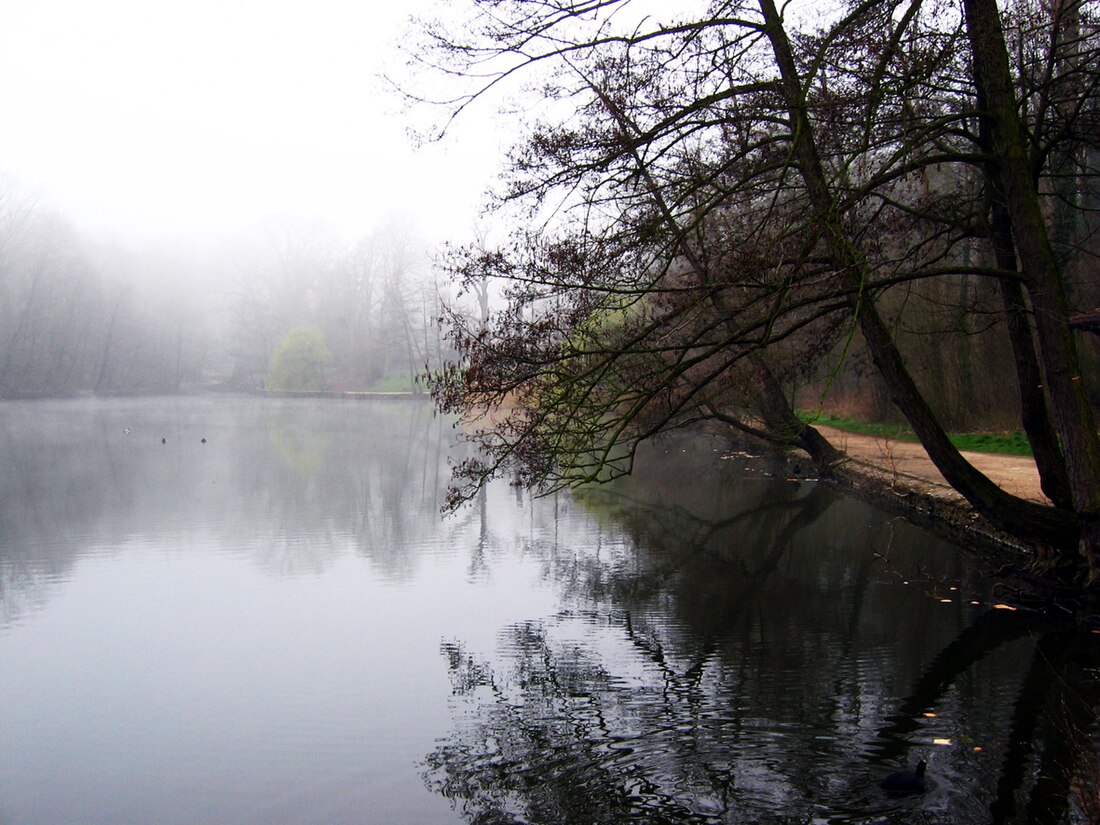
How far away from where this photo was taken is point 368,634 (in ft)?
26.4

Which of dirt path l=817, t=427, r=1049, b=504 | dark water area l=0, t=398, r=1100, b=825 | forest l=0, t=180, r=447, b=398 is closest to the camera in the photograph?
dark water area l=0, t=398, r=1100, b=825

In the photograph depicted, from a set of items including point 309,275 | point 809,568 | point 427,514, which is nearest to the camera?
point 809,568

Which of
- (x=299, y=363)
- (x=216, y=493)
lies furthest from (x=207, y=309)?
(x=216, y=493)

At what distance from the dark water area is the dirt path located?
80cm

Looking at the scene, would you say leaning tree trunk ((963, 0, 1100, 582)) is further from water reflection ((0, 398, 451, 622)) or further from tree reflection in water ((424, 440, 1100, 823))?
water reflection ((0, 398, 451, 622))

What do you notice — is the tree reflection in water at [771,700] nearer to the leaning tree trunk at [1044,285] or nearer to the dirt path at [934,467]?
the leaning tree trunk at [1044,285]

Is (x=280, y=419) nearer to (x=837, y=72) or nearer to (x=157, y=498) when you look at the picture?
(x=157, y=498)

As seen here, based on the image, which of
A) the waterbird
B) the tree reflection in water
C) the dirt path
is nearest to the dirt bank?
the dirt path

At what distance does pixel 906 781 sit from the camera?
4789 millimetres

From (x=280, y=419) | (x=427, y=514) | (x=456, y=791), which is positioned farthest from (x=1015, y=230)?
(x=280, y=419)

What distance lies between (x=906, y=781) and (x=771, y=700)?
1559 mm

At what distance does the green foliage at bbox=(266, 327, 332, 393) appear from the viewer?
57188 mm

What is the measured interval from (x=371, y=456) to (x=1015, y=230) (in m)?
16.3

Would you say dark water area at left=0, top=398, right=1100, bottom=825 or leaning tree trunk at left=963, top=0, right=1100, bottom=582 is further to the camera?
leaning tree trunk at left=963, top=0, right=1100, bottom=582
